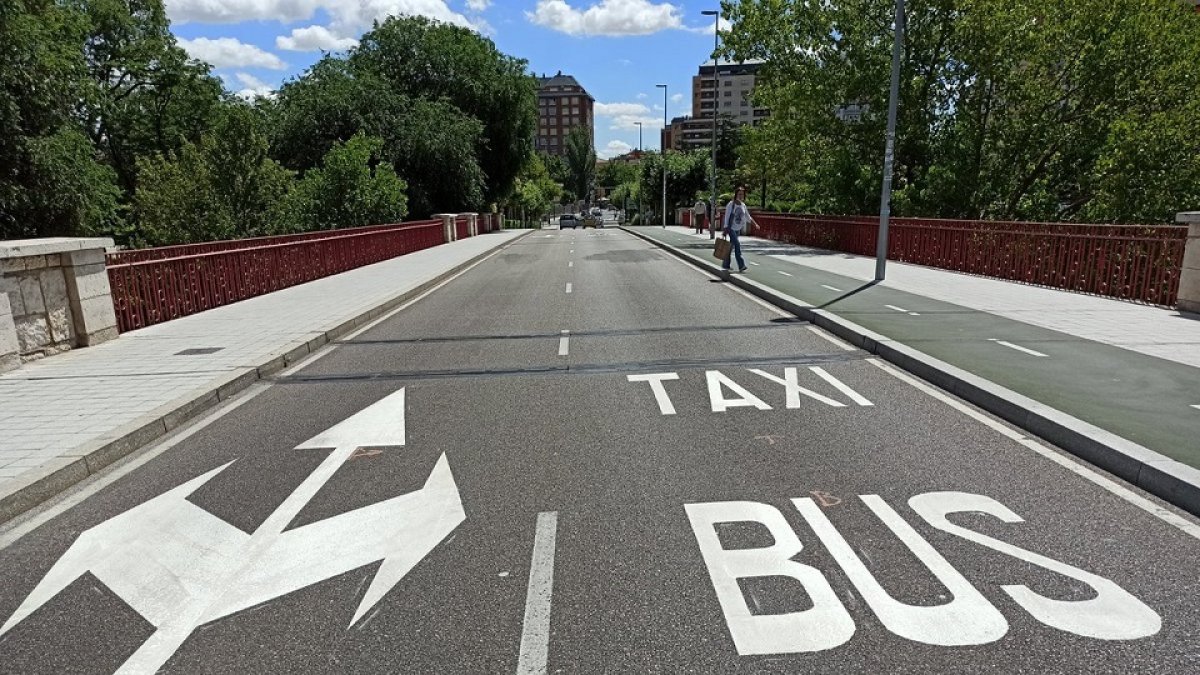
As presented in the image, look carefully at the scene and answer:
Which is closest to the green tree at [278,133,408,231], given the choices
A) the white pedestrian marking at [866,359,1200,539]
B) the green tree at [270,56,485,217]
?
the green tree at [270,56,485,217]

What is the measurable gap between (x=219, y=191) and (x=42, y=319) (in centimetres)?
1884

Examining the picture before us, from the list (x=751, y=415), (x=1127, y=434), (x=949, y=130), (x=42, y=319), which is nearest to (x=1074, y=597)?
(x=1127, y=434)

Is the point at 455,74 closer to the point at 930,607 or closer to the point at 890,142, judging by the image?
the point at 890,142

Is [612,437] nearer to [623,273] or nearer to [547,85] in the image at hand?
[623,273]

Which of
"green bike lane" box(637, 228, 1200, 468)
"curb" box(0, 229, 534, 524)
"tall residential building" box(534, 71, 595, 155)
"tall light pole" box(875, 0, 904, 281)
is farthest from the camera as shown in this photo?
"tall residential building" box(534, 71, 595, 155)

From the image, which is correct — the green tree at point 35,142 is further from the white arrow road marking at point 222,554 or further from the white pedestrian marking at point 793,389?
the white pedestrian marking at point 793,389

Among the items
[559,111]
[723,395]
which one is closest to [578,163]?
[559,111]

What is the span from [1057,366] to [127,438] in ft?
27.2

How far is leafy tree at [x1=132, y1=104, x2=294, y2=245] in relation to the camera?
25.1m

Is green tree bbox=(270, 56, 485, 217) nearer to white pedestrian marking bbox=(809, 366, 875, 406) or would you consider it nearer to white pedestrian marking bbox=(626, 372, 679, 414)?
white pedestrian marking bbox=(626, 372, 679, 414)

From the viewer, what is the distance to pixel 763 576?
11.3 feet

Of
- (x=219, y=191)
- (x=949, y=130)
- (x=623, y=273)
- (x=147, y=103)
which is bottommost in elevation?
(x=623, y=273)

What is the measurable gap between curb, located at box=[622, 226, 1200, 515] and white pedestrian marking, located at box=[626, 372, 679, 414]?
2546 millimetres

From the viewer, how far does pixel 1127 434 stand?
16.6ft
